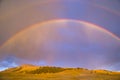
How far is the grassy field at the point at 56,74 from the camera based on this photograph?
34.7ft

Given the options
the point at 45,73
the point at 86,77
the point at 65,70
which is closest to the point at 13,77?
the point at 45,73

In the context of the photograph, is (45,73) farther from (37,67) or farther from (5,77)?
(5,77)

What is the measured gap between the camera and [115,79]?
10.5 meters

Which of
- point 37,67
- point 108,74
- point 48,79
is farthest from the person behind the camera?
point 37,67

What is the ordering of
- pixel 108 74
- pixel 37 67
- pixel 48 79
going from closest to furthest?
pixel 48 79 → pixel 108 74 → pixel 37 67

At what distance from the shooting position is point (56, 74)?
36.1ft

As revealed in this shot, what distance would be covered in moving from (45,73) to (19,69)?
1.30 m

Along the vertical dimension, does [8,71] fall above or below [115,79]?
above

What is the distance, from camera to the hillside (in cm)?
1058

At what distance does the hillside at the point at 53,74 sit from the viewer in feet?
34.7

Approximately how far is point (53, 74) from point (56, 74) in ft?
0.44

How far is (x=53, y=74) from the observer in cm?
1098

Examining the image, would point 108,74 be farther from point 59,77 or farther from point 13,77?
point 13,77

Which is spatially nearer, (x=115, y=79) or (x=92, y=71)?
(x=115, y=79)
